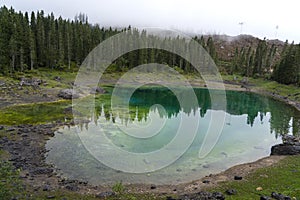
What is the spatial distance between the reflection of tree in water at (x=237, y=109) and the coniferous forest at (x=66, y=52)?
86.9 feet

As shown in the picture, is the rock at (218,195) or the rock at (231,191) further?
the rock at (231,191)

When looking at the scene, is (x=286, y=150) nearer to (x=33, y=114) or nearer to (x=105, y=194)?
(x=105, y=194)

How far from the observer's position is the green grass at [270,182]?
23.4 meters

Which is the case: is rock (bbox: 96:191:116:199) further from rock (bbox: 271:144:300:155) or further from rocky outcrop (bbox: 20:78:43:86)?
rocky outcrop (bbox: 20:78:43:86)

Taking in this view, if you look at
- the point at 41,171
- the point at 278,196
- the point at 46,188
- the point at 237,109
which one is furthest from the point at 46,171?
the point at 237,109

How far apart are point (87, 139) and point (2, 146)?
35.8 feet

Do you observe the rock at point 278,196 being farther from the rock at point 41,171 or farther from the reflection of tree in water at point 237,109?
the reflection of tree in water at point 237,109

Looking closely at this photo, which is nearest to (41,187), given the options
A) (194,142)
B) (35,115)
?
(194,142)

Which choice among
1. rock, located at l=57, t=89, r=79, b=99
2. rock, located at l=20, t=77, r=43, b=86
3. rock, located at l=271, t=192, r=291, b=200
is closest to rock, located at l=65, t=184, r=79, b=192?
rock, located at l=271, t=192, r=291, b=200

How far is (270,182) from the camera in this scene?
26.1 meters

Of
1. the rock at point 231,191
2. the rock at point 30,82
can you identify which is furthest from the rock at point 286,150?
the rock at point 30,82

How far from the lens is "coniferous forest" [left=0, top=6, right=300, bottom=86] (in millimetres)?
82750

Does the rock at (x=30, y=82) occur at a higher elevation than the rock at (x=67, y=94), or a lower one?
higher

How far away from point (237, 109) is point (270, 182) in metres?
47.4
